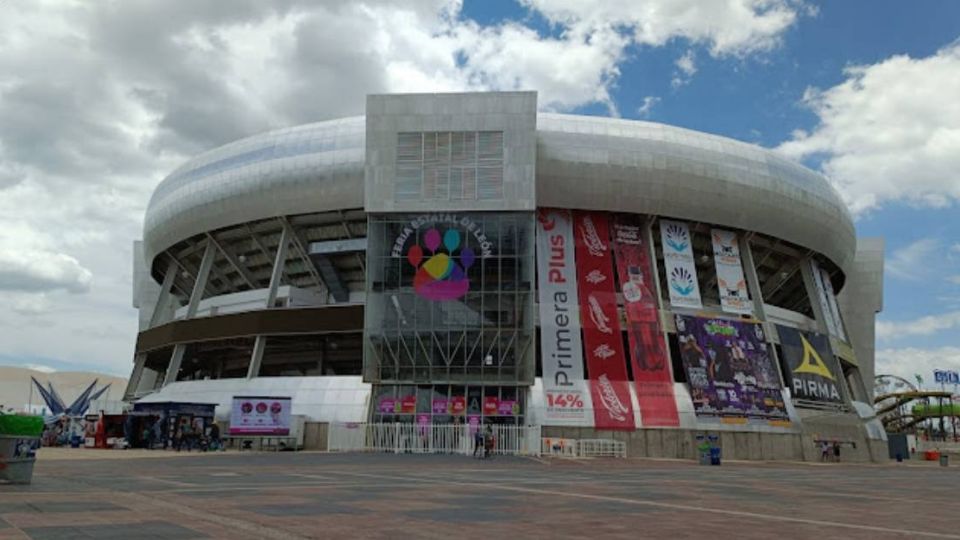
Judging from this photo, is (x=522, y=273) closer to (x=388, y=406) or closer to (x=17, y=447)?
(x=388, y=406)

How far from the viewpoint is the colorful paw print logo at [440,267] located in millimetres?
47156

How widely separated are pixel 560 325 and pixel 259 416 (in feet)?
55.8

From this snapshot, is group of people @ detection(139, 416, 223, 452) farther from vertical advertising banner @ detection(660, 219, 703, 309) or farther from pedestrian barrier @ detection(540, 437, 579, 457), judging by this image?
vertical advertising banner @ detection(660, 219, 703, 309)

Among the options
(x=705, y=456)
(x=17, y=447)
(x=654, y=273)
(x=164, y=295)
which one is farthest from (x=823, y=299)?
(x=17, y=447)

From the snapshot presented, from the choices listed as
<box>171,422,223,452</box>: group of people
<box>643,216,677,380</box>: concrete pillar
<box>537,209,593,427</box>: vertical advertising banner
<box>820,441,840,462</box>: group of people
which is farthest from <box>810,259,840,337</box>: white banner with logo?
<box>171,422,223,452</box>: group of people

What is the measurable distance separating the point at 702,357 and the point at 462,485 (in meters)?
33.0

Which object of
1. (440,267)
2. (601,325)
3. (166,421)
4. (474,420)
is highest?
(440,267)

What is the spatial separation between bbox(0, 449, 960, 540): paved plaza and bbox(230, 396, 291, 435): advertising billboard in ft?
60.1

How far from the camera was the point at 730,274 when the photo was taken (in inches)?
2188

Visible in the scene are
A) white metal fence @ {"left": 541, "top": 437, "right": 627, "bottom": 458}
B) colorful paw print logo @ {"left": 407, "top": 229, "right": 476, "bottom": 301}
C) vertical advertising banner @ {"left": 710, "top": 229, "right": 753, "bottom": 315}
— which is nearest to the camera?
white metal fence @ {"left": 541, "top": 437, "right": 627, "bottom": 458}

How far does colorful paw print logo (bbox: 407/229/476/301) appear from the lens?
155 ft

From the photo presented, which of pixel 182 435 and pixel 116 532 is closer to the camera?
pixel 116 532

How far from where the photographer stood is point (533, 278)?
46906 mm

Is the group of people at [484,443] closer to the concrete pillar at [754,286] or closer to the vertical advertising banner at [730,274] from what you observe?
the vertical advertising banner at [730,274]
